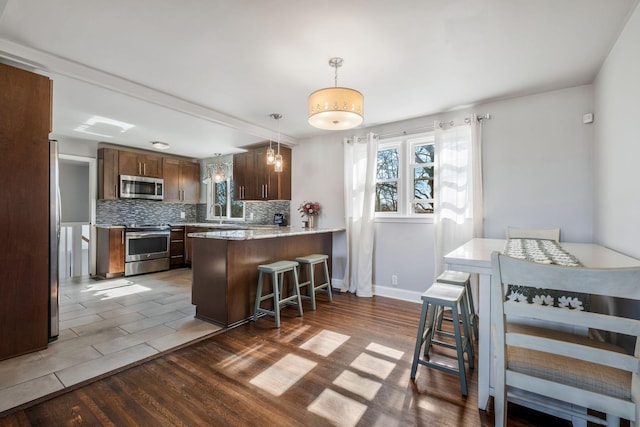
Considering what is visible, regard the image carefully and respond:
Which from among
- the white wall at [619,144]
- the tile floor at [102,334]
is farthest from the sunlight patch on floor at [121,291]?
the white wall at [619,144]

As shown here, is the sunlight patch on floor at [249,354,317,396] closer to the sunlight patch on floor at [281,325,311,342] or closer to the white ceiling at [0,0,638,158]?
the sunlight patch on floor at [281,325,311,342]

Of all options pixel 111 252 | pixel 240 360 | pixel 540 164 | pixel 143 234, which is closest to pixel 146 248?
pixel 143 234

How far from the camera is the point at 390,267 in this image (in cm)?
409

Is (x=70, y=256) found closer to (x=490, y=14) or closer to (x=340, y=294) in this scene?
(x=340, y=294)

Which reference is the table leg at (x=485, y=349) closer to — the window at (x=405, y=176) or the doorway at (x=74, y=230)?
the window at (x=405, y=176)

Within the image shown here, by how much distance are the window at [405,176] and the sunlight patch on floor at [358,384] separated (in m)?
2.40

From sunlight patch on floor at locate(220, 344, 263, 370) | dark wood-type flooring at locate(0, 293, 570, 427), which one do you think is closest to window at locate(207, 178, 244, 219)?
dark wood-type flooring at locate(0, 293, 570, 427)

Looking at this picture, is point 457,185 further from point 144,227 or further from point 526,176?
point 144,227

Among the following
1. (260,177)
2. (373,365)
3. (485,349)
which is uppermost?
(260,177)

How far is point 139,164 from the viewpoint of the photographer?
566 cm

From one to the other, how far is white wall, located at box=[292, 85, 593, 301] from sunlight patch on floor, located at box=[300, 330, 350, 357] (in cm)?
153

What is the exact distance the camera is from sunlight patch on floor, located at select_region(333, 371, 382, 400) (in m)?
1.91

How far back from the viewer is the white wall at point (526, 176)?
2895 millimetres

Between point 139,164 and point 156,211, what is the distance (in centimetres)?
113
